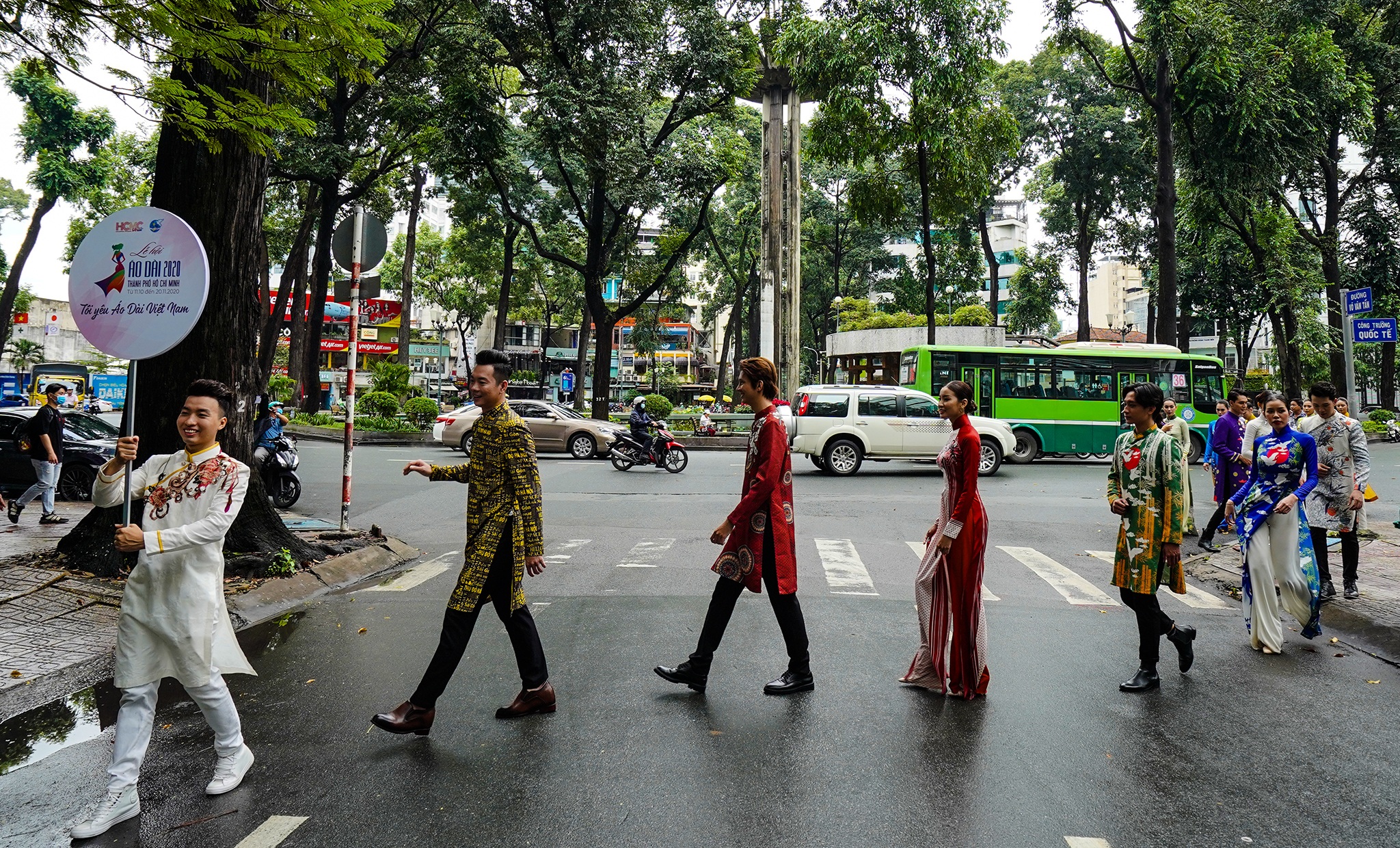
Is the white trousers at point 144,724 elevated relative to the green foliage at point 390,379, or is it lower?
lower

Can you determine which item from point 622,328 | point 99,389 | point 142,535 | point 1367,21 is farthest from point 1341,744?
point 622,328

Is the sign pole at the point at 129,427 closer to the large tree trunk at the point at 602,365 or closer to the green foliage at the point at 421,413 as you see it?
the large tree trunk at the point at 602,365

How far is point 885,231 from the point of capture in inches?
1825

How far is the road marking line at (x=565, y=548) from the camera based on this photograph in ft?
29.6

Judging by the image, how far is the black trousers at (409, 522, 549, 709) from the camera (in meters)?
4.14

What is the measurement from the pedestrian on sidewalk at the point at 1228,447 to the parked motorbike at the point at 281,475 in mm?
10974

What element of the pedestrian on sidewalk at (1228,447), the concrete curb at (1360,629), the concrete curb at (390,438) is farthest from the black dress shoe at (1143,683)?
the concrete curb at (390,438)

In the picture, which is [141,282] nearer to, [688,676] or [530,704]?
[530,704]

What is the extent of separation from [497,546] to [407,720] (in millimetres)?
824

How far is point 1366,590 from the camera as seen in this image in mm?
7898

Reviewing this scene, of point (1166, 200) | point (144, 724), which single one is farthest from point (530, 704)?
point (1166, 200)

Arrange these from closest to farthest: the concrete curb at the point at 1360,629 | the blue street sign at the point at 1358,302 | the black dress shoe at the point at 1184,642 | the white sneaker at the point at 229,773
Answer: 1. the white sneaker at the point at 229,773
2. the black dress shoe at the point at 1184,642
3. the concrete curb at the point at 1360,629
4. the blue street sign at the point at 1358,302

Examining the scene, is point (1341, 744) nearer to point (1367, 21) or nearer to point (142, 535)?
point (142, 535)

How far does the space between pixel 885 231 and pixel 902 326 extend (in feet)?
26.0
